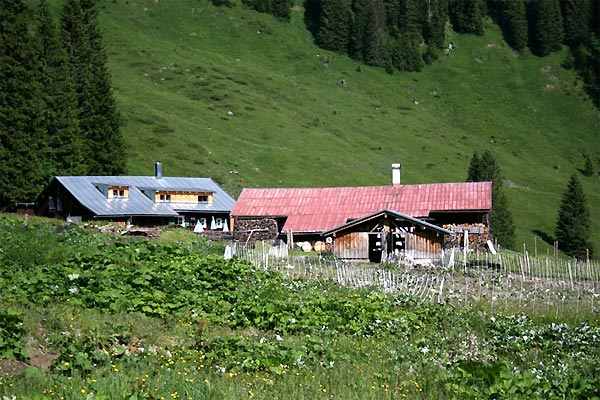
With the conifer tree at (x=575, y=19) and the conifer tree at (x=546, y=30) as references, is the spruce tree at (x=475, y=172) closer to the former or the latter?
the conifer tree at (x=546, y=30)

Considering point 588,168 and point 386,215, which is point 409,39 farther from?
point 386,215

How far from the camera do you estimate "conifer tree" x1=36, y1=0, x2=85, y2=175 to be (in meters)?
65.2

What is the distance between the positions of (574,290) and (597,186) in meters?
94.4

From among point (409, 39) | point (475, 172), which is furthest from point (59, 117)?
point (409, 39)

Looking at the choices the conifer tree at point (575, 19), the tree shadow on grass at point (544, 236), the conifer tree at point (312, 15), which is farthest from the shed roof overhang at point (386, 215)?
the conifer tree at point (575, 19)

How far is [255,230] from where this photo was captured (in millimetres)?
56812

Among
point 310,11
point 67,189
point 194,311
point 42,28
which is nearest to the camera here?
point 194,311

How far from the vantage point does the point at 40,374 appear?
1027 centimetres

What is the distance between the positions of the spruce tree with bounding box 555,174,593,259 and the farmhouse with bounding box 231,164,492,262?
3361cm

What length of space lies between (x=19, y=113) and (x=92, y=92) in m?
13.9

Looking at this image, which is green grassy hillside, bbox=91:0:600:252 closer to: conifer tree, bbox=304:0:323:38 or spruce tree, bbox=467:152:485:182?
conifer tree, bbox=304:0:323:38

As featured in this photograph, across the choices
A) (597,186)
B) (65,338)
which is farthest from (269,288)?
(597,186)

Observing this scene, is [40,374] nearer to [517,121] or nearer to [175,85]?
[175,85]

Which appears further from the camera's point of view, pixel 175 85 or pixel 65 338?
pixel 175 85
